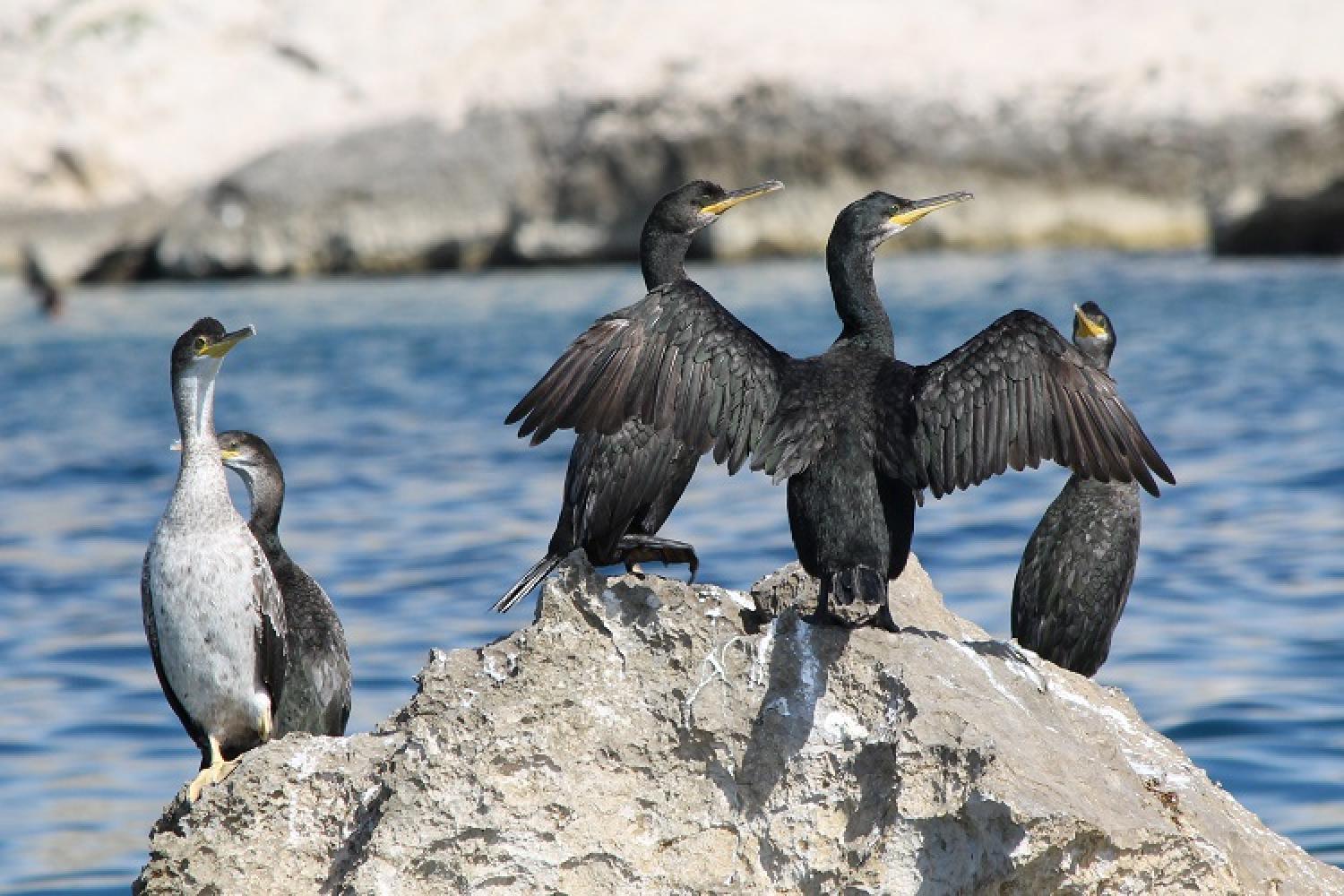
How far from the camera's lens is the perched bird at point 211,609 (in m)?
5.32

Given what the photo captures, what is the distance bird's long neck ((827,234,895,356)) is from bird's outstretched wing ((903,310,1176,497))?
34 centimetres

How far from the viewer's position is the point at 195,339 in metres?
5.65

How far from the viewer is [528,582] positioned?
5645 millimetres

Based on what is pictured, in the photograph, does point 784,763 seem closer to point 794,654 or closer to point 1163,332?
point 794,654

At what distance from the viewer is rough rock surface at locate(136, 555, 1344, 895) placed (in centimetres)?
380

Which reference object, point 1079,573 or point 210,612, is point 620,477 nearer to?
point 210,612

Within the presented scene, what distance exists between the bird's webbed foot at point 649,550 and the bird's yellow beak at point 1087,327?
6.47 feet

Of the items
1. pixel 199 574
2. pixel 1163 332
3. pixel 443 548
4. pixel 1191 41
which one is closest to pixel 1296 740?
pixel 199 574

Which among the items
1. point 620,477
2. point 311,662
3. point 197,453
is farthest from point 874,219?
point 311,662

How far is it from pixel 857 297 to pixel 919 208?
0.46m

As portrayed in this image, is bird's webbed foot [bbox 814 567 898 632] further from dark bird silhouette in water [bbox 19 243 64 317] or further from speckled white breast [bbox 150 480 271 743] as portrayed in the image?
dark bird silhouette in water [bbox 19 243 64 317]

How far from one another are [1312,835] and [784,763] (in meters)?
3.06

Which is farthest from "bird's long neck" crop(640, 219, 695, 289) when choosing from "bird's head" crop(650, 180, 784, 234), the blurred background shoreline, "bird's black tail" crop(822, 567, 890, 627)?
the blurred background shoreline

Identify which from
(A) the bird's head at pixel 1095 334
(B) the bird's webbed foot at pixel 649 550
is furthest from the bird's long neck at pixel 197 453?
(A) the bird's head at pixel 1095 334
